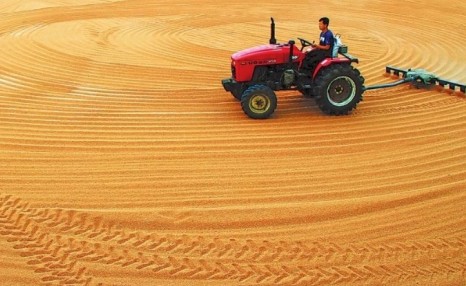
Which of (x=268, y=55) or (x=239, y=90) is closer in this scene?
(x=268, y=55)

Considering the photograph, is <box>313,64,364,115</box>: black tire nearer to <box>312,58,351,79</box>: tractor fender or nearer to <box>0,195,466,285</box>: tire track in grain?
<box>312,58,351,79</box>: tractor fender

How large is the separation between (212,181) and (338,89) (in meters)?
2.69

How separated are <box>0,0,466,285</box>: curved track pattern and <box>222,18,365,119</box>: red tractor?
25 centimetres

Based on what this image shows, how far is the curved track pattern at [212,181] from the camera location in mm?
4148

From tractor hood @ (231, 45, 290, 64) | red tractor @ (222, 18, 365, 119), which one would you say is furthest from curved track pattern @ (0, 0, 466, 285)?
tractor hood @ (231, 45, 290, 64)

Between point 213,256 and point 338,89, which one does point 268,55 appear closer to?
point 338,89

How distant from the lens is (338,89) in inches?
286

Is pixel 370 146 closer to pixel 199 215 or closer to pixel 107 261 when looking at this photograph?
pixel 199 215

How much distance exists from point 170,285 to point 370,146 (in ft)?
10.8

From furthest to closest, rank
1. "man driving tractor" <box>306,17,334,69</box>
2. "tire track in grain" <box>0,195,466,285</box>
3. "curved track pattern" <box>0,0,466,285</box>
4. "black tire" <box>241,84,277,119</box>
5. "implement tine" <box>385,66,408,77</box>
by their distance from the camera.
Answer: "implement tine" <box>385,66,408,77</box> → "man driving tractor" <box>306,17,334,69</box> → "black tire" <box>241,84,277,119</box> → "curved track pattern" <box>0,0,466,285</box> → "tire track in grain" <box>0,195,466,285</box>

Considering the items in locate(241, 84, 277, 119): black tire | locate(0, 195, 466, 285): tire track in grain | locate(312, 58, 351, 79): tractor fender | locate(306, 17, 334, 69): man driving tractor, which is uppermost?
locate(306, 17, 334, 69): man driving tractor

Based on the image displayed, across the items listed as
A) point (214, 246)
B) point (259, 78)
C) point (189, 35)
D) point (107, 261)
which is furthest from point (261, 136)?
point (189, 35)

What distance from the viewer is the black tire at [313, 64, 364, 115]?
23.2ft

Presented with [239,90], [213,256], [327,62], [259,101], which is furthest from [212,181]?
[327,62]
